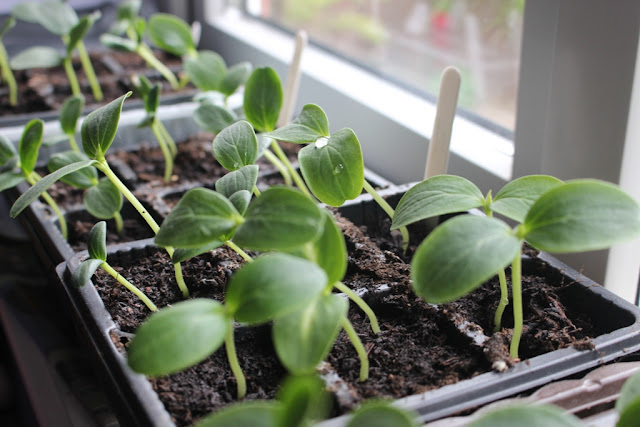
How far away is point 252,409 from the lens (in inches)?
13.3

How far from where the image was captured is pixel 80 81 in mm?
1410

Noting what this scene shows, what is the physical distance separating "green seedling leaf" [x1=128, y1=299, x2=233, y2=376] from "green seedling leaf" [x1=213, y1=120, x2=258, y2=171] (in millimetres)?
234

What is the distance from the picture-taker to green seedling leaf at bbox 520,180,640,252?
1.38 feet

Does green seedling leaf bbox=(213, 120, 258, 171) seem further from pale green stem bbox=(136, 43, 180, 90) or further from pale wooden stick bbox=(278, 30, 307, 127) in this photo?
pale green stem bbox=(136, 43, 180, 90)

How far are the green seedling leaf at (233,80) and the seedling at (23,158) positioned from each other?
26 cm

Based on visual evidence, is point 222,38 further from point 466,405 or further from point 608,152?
point 466,405

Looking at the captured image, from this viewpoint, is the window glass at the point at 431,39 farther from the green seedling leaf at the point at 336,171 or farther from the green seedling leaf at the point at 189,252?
the green seedling leaf at the point at 189,252

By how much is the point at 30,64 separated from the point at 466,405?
3.19 ft

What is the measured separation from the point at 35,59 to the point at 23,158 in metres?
0.50

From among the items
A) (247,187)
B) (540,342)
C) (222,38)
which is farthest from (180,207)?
(222,38)

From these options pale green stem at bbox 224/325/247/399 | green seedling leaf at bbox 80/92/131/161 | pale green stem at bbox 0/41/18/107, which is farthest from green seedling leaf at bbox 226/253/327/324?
pale green stem at bbox 0/41/18/107

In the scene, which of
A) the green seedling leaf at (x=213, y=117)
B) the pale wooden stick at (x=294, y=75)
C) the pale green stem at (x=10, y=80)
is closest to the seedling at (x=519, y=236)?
the green seedling leaf at (x=213, y=117)

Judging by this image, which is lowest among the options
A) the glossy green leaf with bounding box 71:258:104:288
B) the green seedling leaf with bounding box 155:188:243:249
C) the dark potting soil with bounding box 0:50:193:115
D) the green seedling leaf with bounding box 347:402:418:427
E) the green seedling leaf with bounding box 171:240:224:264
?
the dark potting soil with bounding box 0:50:193:115

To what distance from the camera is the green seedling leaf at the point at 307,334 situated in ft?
1.22
